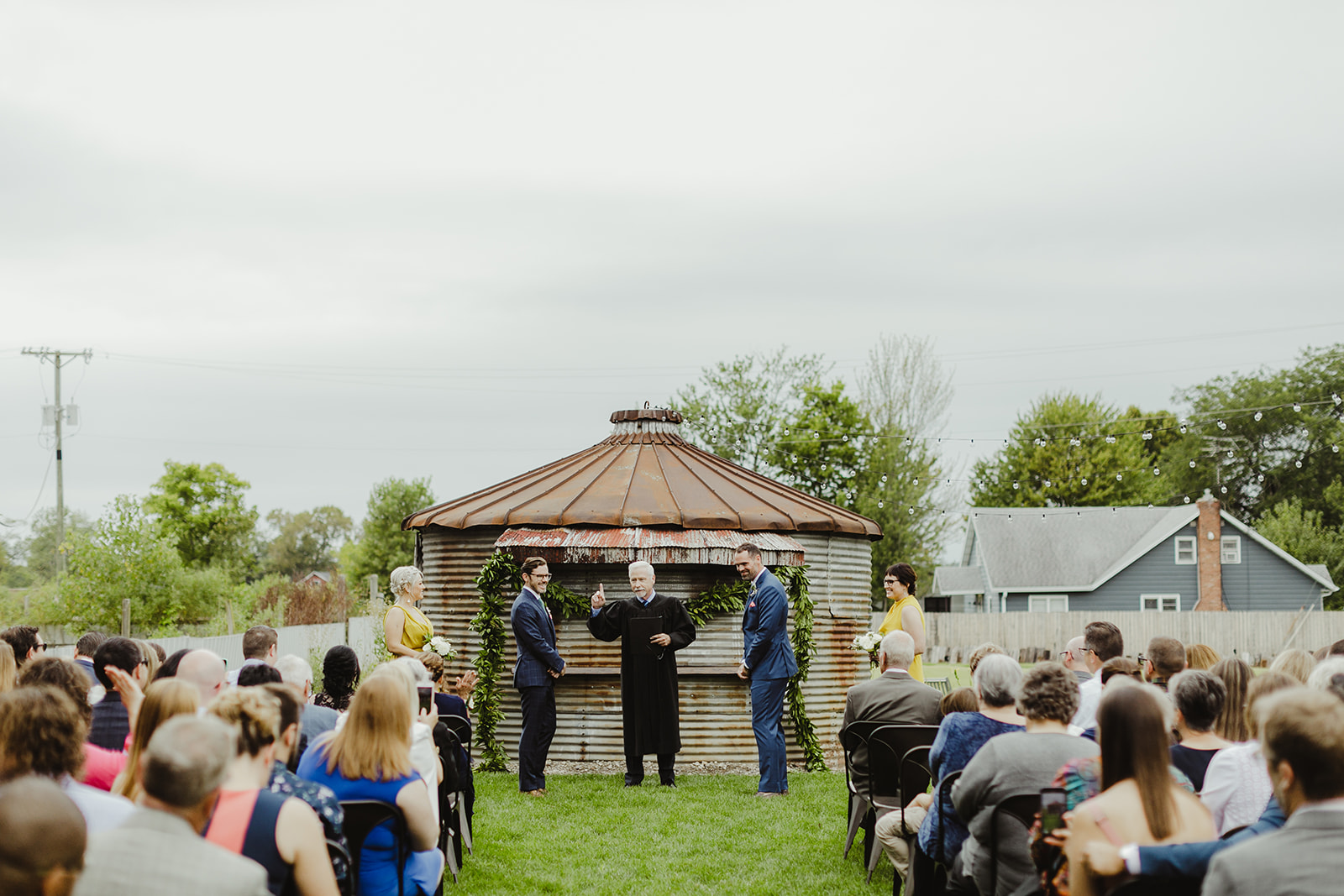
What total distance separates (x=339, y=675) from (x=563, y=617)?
5.73m

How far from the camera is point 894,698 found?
6961 mm

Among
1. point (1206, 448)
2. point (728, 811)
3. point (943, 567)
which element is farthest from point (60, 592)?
point (1206, 448)

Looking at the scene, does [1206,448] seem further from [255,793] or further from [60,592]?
[255,793]

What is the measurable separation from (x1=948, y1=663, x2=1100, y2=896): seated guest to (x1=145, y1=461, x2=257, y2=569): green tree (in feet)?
165

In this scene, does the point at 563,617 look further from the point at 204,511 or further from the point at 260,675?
the point at 204,511

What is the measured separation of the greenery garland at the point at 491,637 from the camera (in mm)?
11795

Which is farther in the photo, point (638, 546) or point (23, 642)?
point (638, 546)

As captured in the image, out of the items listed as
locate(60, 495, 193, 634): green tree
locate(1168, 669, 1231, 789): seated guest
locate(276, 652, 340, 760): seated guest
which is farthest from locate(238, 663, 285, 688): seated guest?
locate(60, 495, 193, 634): green tree

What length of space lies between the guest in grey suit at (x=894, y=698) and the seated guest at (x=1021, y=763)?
2.17 m

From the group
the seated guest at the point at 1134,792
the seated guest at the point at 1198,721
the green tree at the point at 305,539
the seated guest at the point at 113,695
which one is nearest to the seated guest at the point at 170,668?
the seated guest at the point at 113,695

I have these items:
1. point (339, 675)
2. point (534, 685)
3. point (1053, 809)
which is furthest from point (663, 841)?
point (1053, 809)

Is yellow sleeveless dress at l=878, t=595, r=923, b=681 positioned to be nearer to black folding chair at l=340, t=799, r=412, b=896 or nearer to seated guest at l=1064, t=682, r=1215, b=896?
black folding chair at l=340, t=799, r=412, b=896

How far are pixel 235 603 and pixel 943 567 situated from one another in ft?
105

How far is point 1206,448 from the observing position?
175 feet
